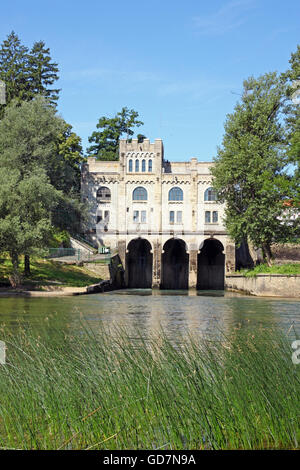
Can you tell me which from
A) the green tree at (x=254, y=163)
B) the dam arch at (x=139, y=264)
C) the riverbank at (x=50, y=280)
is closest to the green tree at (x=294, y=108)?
the green tree at (x=254, y=163)

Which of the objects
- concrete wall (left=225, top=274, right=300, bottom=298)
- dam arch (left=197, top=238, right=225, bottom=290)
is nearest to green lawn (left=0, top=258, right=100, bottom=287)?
concrete wall (left=225, top=274, right=300, bottom=298)

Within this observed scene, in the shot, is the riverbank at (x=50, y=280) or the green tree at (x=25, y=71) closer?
the riverbank at (x=50, y=280)

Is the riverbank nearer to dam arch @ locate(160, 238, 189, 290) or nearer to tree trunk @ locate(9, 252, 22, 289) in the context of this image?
tree trunk @ locate(9, 252, 22, 289)

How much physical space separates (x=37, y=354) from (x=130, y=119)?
79582mm

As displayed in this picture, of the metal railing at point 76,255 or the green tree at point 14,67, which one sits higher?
the green tree at point 14,67

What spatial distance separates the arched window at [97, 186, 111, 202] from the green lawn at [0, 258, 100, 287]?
62.0 feet

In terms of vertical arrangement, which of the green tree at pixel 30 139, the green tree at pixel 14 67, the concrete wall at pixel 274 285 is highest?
the green tree at pixel 14 67

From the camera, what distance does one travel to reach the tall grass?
591cm

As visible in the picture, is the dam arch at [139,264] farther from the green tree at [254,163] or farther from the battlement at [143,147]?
the green tree at [254,163]

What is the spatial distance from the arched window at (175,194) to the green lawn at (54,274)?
2013 cm

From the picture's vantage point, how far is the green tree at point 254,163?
4881cm

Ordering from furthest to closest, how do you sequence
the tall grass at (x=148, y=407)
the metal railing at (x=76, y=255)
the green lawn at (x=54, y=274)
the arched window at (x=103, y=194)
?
the arched window at (x=103, y=194) → the metal railing at (x=76, y=255) → the green lawn at (x=54, y=274) → the tall grass at (x=148, y=407)

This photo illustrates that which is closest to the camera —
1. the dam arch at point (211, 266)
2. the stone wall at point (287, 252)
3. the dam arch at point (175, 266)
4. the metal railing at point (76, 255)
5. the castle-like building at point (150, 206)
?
the metal railing at point (76, 255)
